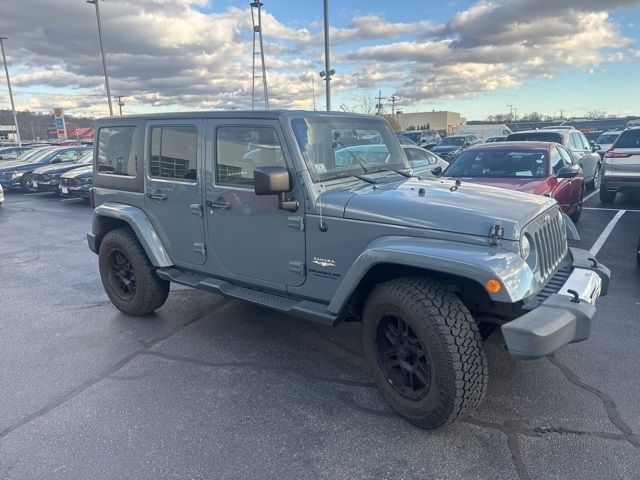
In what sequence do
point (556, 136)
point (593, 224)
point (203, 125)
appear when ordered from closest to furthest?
point (203, 125) → point (593, 224) → point (556, 136)

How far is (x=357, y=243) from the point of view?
311 cm

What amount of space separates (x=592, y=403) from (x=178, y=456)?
2.62 m

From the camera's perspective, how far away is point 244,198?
3664mm

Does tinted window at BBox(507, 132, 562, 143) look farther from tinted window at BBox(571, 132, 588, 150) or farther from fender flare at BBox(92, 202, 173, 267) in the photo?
fender flare at BBox(92, 202, 173, 267)

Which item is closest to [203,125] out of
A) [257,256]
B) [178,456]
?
[257,256]

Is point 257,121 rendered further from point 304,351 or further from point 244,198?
point 304,351

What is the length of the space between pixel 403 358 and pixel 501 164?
5.28m

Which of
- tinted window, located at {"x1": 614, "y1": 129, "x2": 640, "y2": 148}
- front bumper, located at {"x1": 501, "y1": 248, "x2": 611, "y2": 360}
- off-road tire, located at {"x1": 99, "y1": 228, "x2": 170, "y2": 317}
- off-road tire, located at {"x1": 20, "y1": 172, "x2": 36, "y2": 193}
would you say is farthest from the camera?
off-road tire, located at {"x1": 20, "y1": 172, "x2": 36, "y2": 193}

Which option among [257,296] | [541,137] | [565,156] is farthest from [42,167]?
[565,156]

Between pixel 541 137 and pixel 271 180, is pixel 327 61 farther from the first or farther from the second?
pixel 271 180

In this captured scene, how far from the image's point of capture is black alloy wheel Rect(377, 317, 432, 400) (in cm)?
289

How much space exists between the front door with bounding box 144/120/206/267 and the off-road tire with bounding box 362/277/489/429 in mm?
1962

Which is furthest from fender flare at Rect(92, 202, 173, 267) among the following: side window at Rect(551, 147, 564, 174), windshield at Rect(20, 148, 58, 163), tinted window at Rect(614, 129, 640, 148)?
windshield at Rect(20, 148, 58, 163)

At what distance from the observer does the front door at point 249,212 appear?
3459mm
